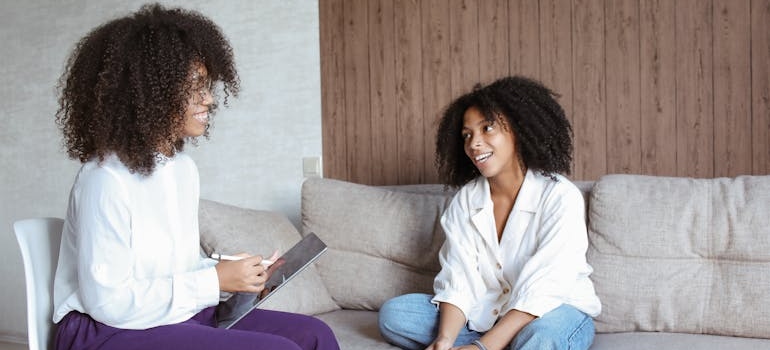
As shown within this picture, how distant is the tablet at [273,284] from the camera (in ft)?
4.70

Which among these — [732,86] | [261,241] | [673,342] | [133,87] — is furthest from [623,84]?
[133,87]

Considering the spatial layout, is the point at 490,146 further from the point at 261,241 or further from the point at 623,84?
the point at 261,241

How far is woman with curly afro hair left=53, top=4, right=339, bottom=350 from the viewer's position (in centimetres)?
125

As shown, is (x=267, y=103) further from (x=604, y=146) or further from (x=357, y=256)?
(x=604, y=146)

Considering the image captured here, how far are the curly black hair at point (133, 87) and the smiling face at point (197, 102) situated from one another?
0.4 inches

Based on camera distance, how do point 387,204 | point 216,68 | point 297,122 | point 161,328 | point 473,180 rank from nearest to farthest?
1. point 161,328
2. point 216,68
3. point 473,180
4. point 387,204
5. point 297,122

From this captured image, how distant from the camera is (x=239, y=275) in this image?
1352 mm

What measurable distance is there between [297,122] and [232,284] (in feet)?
5.01

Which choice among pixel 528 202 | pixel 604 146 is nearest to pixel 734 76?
pixel 604 146

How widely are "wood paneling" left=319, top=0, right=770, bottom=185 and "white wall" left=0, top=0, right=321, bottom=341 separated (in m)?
0.13

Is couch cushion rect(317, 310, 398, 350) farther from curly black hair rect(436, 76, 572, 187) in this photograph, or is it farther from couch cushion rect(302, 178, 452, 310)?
curly black hair rect(436, 76, 572, 187)

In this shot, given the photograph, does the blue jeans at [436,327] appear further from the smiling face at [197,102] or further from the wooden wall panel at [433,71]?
the wooden wall panel at [433,71]

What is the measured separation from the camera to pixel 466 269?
186 centimetres

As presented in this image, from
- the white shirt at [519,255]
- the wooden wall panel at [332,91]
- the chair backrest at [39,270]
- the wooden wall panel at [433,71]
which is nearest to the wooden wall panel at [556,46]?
the wooden wall panel at [433,71]
